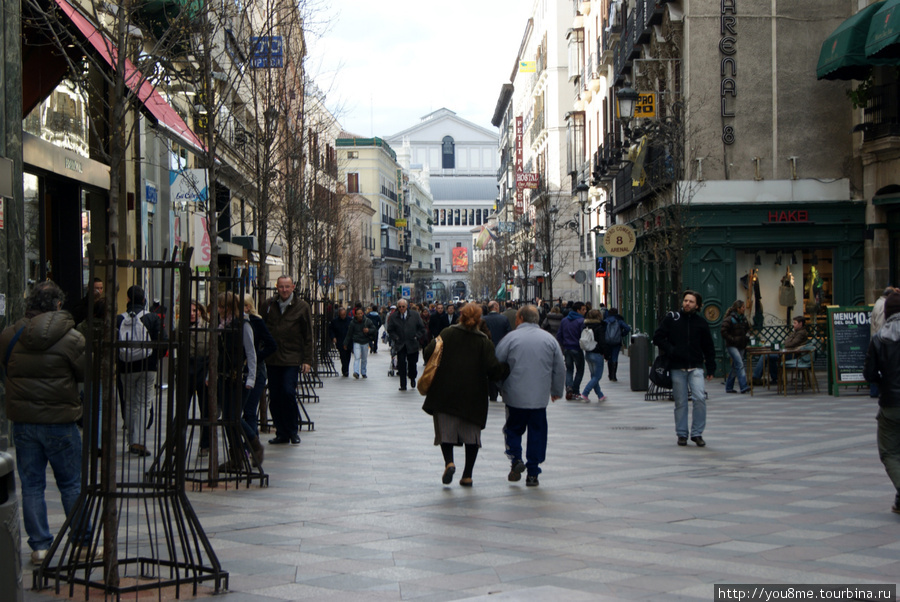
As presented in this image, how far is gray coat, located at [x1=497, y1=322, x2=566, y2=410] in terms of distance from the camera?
10.6m

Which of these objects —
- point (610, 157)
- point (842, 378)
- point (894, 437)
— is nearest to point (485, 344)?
point (894, 437)

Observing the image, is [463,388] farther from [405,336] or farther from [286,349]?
[405,336]

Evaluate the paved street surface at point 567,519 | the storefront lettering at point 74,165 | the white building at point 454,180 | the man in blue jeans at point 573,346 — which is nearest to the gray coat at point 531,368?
the paved street surface at point 567,519

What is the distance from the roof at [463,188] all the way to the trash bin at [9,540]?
17117 cm

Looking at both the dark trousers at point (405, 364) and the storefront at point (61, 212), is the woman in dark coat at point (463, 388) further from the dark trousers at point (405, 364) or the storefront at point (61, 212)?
the dark trousers at point (405, 364)

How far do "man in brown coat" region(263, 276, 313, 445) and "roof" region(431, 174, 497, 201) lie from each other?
6384 inches

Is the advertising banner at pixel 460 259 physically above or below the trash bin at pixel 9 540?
above

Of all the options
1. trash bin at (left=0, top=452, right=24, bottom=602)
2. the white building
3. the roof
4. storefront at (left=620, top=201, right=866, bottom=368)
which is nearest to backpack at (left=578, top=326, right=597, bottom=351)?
storefront at (left=620, top=201, right=866, bottom=368)

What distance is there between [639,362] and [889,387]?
13.3 meters

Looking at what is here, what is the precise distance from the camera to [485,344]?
10555 millimetres

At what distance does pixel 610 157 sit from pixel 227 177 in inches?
494

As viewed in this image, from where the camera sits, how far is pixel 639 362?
72.9ft

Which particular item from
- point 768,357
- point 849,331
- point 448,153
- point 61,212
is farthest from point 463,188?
point 61,212

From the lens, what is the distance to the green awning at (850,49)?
71.3ft
